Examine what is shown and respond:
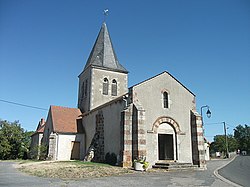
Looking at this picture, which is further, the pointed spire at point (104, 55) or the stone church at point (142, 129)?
the pointed spire at point (104, 55)

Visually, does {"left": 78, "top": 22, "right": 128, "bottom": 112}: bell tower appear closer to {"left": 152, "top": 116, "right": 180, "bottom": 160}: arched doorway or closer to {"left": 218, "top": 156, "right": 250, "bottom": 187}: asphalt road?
{"left": 152, "top": 116, "right": 180, "bottom": 160}: arched doorway

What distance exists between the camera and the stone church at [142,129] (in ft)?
55.1

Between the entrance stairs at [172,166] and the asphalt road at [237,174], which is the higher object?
the entrance stairs at [172,166]

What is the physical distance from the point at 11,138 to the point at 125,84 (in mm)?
16143

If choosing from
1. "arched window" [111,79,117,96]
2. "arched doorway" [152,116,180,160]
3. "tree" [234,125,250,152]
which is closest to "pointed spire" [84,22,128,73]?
"arched window" [111,79,117,96]

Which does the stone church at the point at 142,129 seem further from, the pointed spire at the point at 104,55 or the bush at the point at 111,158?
the pointed spire at the point at 104,55

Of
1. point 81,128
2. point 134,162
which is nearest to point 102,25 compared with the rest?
point 81,128

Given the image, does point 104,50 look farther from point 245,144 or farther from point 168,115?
point 245,144

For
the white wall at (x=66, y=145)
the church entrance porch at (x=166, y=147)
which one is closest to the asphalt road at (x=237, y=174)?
the church entrance porch at (x=166, y=147)

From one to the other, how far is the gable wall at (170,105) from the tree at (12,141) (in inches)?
793

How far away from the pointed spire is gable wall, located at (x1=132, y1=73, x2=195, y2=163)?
39.2ft

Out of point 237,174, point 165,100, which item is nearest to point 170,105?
point 165,100

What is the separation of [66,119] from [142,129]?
41.8 ft

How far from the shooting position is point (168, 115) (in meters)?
18.6
